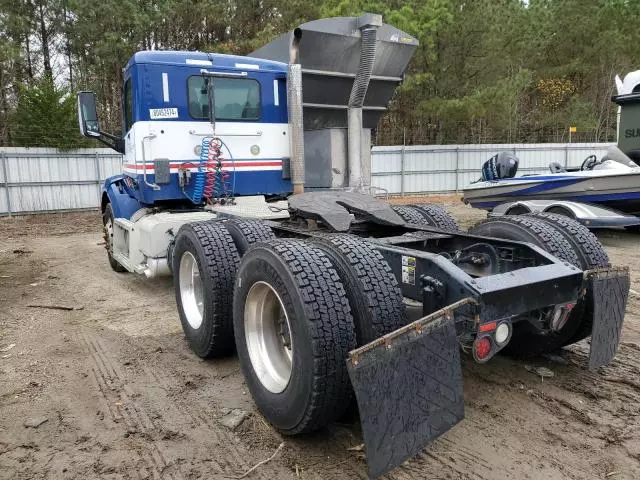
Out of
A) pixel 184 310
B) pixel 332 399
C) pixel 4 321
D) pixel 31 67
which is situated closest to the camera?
pixel 332 399

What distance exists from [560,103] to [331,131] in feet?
80.8

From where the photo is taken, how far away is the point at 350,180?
6.84 meters

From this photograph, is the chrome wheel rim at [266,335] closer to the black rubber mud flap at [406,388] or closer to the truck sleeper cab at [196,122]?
the black rubber mud flap at [406,388]

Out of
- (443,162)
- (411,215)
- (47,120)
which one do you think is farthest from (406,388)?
(443,162)

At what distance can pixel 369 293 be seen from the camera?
2.80 m

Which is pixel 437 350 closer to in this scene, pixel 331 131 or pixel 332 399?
pixel 332 399

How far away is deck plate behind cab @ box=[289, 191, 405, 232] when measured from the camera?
13.2ft

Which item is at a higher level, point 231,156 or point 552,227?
point 231,156

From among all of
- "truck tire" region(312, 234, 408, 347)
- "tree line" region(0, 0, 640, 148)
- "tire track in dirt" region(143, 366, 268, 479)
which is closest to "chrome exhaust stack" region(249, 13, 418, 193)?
"tire track in dirt" region(143, 366, 268, 479)

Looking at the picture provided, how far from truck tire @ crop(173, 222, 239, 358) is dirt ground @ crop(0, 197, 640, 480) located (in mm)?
191

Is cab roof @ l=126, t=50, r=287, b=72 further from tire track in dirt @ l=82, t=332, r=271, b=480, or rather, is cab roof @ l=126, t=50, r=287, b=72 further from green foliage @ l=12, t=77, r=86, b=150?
green foliage @ l=12, t=77, r=86, b=150

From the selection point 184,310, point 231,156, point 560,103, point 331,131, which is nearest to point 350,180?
point 331,131

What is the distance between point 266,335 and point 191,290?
56.3 inches

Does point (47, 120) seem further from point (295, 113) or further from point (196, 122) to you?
point (295, 113)
